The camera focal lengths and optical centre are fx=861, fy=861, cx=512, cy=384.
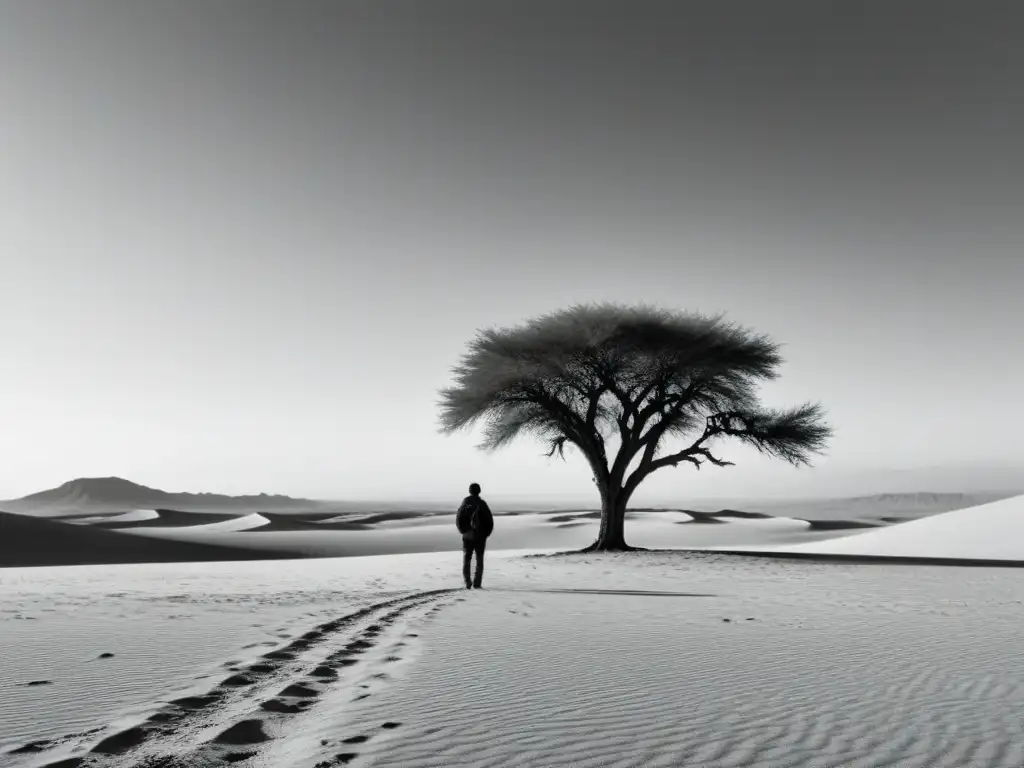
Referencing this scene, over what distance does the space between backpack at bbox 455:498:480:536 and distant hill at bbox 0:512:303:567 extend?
18539mm

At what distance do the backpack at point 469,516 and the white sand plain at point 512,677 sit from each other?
1.06 m

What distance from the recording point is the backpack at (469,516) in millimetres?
13938

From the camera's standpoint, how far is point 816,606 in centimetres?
1215

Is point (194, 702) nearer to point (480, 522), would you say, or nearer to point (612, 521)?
point (480, 522)

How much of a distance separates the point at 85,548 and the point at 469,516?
21651 millimetres

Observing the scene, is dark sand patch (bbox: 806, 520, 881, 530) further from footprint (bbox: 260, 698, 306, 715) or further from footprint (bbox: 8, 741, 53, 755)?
footprint (bbox: 8, 741, 53, 755)

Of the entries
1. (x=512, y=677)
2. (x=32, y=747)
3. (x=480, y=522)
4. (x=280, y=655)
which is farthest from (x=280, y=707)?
(x=480, y=522)

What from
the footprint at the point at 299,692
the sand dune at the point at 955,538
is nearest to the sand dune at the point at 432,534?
the sand dune at the point at 955,538

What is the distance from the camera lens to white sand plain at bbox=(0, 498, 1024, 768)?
176 inches

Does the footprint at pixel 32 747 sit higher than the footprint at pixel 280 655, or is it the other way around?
the footprint at pixel 280 655

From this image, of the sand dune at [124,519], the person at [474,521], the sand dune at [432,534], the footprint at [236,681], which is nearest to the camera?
the footprint at [236,681]

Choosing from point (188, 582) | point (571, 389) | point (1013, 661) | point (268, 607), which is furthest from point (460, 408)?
point (1013, 661)

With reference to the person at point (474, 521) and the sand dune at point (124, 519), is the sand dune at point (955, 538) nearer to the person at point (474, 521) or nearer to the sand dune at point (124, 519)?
the person at point (474, 521)

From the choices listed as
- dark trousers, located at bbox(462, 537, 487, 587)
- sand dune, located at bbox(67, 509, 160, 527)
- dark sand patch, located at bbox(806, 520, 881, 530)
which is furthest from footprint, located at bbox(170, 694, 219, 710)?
sand dune, located at bbox(67, 509, 160, 527)
